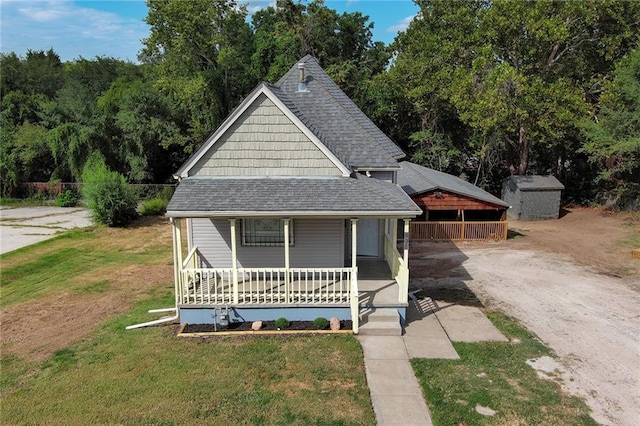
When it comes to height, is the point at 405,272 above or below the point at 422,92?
below

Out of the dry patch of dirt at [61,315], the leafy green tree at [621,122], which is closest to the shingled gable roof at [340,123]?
the dry patch of dirt at [61,315]

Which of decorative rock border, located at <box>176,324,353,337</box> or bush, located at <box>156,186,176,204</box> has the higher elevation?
bush, located at <box>156,186,176,204</box>

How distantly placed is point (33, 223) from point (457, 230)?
25974 millimetres

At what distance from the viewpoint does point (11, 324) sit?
1263cm

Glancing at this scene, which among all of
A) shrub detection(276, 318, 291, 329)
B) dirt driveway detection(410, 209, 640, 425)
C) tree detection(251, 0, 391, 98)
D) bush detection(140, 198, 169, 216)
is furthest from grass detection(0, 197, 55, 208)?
shrub detection(276, 318, 291, 329)

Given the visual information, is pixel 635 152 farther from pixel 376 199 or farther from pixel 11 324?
pixel 11 324

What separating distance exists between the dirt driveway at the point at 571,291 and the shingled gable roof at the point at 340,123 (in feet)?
16.3

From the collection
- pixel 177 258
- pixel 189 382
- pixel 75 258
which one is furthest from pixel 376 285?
pixel 75 258

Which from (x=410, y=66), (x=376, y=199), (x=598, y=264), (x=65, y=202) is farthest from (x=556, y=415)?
(x=65, y=202)

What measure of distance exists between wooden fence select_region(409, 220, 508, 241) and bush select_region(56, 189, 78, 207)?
27173 millimetres

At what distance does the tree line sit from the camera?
28266 mm

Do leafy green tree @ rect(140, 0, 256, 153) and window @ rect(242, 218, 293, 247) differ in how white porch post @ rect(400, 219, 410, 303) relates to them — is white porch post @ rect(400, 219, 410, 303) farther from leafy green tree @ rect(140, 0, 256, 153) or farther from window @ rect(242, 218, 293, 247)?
leafy green tree @ rect(140, 0, 256, 153)

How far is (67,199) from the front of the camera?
34688 mm

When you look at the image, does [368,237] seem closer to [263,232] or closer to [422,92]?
[263,232]
